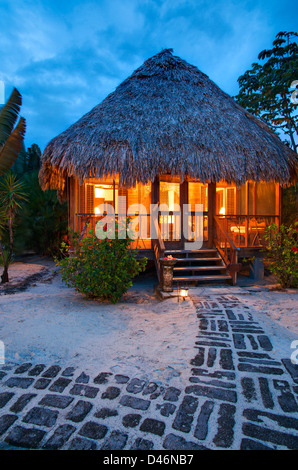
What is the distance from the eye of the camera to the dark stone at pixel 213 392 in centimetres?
228

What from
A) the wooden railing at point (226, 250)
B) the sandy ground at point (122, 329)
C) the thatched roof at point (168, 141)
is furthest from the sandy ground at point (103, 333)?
the thatched roof at point (168, 141)

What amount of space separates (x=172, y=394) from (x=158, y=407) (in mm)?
206

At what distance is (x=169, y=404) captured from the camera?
2221 mm

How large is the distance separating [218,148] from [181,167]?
130 cm

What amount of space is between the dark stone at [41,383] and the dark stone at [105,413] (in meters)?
0.65

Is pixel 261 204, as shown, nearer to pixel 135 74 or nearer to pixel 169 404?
pixel 135 74

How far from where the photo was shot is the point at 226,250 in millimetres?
6648

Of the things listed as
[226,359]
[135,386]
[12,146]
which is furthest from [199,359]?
[12,146]

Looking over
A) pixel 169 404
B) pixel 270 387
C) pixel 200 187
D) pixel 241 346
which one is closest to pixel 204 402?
pixel 169 404

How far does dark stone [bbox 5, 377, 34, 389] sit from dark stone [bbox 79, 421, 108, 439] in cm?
83

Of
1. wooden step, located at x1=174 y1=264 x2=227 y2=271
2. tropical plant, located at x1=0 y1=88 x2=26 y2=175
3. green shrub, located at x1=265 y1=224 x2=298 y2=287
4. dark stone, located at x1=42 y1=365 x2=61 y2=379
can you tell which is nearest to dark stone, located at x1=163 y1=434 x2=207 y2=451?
dark stone, located at x1=42 y1=365 x2=61 y2=379

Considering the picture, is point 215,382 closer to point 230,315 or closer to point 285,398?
point 285,398

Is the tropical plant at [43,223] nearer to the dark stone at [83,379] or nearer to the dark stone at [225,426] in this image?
the dark stone at [83,379]

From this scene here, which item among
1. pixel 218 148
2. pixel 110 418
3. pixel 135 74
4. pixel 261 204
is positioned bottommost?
pixel 110 418
